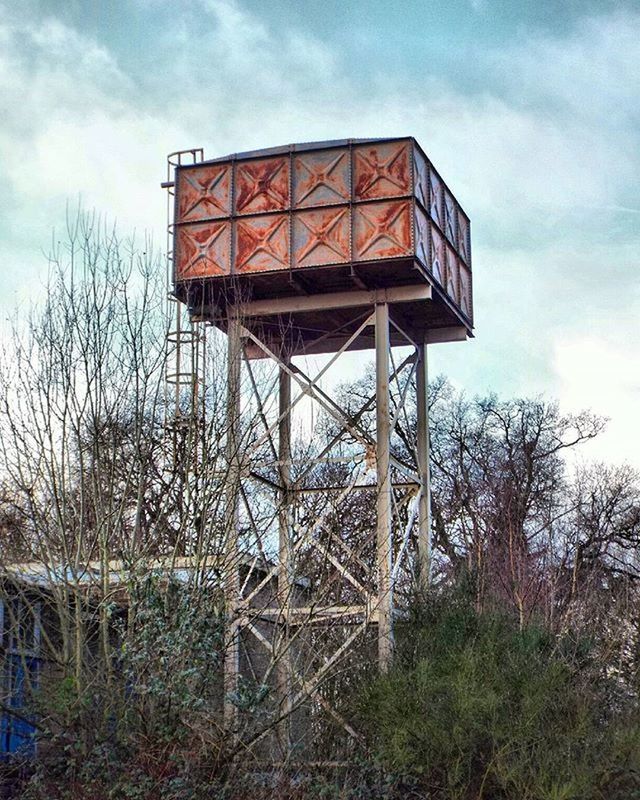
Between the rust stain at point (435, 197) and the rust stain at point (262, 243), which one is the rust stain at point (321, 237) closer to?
the rust stain at point (262, 243)

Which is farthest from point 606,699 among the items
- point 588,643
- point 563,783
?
point 563,783

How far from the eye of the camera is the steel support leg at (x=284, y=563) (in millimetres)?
15008

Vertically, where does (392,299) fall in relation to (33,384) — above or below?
above

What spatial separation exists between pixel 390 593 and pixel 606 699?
3507 mm

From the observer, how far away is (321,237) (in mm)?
19641

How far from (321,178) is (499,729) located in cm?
915

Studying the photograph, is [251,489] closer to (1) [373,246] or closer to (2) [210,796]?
(1) [373,246]

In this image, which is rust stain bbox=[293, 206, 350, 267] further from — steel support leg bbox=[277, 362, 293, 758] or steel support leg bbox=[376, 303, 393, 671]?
steel support leg bbox=[277, 362, 293, 758]

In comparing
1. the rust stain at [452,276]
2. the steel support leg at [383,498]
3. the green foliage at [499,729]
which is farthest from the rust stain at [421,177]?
the green foliage at [499,729]

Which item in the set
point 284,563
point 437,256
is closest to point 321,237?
point 437,256

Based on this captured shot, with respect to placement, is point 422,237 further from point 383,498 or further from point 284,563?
point 284,563

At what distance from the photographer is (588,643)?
60.9 feet

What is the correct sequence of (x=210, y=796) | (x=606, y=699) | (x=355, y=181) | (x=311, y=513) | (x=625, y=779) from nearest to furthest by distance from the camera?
(x=210, y=796)
(x=625, y=779)
(x=606, y=699)
(x=311, y=513)
(x=355, y=181)

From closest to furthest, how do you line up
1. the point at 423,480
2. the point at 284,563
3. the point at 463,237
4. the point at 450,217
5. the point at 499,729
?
the point at 499,729, the point at 284,563, the point at 423,480, the point at 450,217, the point at 463,237
